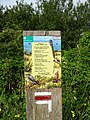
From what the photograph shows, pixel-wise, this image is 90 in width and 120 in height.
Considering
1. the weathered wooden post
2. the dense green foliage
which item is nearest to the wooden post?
the weathered wooden post

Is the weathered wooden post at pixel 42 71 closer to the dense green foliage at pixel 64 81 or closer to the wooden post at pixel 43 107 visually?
the wooden post at pixel 43 107

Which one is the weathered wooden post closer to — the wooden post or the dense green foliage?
the wooden post

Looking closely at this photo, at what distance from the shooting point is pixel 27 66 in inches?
145

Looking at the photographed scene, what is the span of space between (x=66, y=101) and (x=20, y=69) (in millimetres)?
814

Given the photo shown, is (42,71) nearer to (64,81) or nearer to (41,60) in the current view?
(41,60)

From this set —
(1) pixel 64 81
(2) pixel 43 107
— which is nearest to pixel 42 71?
(2) pixel 43 107

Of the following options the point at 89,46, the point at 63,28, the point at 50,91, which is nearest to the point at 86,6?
the point at 63,28

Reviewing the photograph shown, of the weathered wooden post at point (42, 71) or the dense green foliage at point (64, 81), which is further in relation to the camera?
the dense green foliage at point (64, 81)

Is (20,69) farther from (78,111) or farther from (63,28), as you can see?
(63,28)

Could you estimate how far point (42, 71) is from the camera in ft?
12.0

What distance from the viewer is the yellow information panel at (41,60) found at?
3635 mm

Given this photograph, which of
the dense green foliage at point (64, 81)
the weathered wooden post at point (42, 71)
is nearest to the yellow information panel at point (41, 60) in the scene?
the weathered wooden post at point (42, 71)

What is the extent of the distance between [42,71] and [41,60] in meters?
0.11

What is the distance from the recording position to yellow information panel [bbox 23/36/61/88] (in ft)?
11.9
